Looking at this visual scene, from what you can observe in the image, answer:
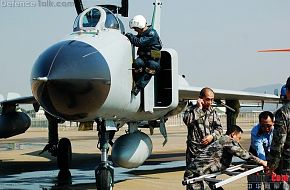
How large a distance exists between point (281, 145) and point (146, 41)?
376 cm

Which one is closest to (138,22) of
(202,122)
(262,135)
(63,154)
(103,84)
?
(103,84)

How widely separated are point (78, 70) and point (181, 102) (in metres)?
6.12

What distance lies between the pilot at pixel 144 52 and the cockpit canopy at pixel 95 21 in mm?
313

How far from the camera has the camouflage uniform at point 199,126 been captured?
20.0 ft

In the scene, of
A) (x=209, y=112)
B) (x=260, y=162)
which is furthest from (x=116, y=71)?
(x=260, y=162)

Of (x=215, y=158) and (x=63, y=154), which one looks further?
(x=63, y=154)

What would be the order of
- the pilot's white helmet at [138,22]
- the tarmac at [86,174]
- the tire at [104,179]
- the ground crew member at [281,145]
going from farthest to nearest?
the tarmac at [86,174] → the pilot's white helmet at [138,22] → the tire at [104,179] → the ground crew member at [281,145]

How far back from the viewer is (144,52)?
8109 mm

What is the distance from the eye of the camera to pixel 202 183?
561 centimetres

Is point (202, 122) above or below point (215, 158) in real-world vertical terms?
above

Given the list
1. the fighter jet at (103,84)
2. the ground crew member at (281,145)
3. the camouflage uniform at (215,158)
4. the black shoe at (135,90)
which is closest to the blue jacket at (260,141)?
the camouflage uniform at (215,158)

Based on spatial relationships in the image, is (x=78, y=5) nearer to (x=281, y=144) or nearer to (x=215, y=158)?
(x=215, y=158)

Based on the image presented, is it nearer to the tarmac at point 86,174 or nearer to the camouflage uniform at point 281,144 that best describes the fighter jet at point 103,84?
the tarmac at point 86,174

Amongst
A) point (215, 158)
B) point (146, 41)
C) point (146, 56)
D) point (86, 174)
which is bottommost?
point (86, 174)
